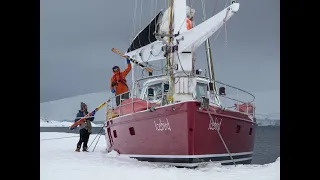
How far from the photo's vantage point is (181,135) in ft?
30.0

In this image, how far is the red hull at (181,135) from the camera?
9.07 m

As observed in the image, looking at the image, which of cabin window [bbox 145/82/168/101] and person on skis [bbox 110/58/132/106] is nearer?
cabin window [bbox 145/82/168/101]

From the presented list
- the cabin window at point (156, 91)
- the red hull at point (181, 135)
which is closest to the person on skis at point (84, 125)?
the red hull at point (181, 135)

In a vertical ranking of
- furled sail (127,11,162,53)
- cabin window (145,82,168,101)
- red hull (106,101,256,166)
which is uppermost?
furled sail (127,11,162,53)

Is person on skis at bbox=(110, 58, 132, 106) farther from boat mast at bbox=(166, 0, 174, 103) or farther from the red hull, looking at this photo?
boat mast at bbox=(166, 0, 174, 103)

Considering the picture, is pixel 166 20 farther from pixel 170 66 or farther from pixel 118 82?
pixel 118 82

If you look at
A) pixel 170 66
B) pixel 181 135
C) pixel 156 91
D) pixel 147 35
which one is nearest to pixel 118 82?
pixel 156 91

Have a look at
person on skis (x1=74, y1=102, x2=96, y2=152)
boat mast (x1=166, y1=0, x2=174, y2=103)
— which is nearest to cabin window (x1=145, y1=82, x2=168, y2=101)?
boat mast (x1=166, y1=0, x2=174, y2=103)

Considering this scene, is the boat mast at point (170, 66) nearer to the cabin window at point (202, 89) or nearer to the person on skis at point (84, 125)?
the cabin window at point (202, 89)

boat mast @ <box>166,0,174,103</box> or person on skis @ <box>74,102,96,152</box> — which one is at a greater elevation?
boat mast @ <box>166,0,174,103</box>

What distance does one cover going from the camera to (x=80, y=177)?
7070 millimetres

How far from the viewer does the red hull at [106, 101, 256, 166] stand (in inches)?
357
